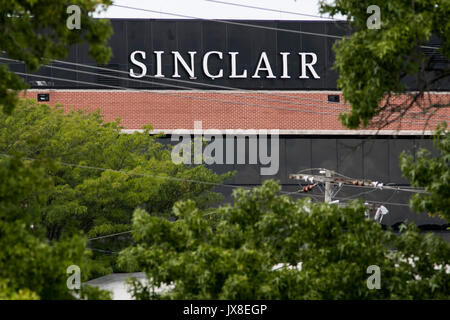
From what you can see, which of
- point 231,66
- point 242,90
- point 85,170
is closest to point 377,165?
point 242,90

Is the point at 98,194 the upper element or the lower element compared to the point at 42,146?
lower

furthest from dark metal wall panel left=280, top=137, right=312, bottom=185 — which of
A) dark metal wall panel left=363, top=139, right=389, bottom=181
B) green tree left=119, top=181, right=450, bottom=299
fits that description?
green tree left=119, top=181, right=450, bottom=299

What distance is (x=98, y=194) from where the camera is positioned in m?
26.5

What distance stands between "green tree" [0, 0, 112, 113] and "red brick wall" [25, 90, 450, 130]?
28071 mm

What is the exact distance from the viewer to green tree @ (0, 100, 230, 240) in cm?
2602

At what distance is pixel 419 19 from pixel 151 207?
2054 cm

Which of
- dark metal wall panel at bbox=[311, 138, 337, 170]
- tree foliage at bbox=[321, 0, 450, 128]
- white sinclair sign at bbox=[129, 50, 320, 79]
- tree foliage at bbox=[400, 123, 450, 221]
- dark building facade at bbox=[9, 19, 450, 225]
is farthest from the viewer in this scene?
dark metal wall panel at bbox=[311, 138, 337, 170]

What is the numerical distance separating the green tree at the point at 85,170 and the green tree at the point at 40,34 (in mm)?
14176

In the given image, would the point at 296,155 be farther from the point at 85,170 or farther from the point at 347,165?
the point at 85,170

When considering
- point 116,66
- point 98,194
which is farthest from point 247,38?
point 98,194

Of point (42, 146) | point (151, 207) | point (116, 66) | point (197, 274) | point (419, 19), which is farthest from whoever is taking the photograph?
point (116, 66)

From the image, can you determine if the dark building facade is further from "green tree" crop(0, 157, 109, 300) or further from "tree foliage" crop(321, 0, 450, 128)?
"green tree" crop(0, 157, 109, 300)
